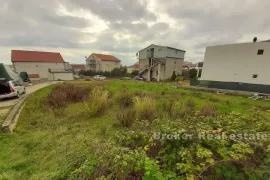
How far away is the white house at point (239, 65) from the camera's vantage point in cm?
1508

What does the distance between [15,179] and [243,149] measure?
3.36m

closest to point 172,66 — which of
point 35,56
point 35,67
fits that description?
point 35,67

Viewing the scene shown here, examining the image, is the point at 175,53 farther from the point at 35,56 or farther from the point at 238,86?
the point at 35,56

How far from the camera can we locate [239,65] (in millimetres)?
16844

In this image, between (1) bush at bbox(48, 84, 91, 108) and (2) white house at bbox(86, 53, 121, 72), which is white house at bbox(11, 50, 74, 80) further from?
(1) bush at bbox(48, 84, 91, 108)

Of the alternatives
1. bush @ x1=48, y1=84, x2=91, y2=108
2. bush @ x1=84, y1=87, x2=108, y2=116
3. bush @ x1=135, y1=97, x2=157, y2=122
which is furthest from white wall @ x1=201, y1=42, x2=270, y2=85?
bush @ x1=84, y1=87, x2=108, y2=116

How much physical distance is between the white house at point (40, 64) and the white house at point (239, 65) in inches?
1317

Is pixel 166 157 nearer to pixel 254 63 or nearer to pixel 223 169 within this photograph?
pixel 223 169

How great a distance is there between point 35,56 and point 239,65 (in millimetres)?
43822

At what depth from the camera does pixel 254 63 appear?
15.8 meters

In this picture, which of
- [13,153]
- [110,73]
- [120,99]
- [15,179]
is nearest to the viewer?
[15,179]

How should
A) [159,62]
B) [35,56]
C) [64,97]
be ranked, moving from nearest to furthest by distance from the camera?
[64,97] → [159,62] → [35,56]

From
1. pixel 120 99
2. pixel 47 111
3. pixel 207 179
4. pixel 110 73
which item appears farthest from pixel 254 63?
pixel 110 73

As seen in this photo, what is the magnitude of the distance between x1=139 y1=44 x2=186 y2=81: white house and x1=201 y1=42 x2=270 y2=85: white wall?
11.5m
